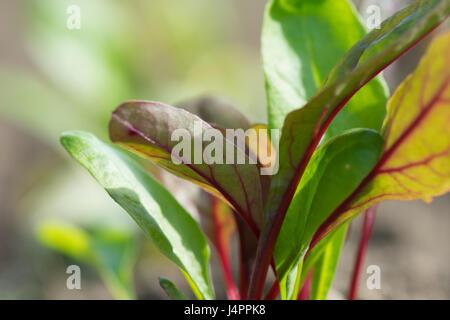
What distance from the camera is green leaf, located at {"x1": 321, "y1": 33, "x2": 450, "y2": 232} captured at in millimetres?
423

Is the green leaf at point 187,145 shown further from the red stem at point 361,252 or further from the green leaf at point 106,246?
the green leaf at point 106,246

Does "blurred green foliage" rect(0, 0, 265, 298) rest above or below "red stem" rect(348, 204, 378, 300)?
above

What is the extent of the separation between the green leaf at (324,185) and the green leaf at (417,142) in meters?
0.01

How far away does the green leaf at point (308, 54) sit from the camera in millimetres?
586

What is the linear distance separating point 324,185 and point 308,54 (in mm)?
179

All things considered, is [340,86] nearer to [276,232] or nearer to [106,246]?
[276,232]

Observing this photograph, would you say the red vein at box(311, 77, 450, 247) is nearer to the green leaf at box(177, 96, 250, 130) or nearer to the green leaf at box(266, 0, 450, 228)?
the green leaf at box(266, 0, 450, 228)

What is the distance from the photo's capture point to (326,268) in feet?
2.07

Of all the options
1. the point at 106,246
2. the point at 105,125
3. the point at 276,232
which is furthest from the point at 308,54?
the point at 105,125

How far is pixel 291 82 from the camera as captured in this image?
602 millimetres

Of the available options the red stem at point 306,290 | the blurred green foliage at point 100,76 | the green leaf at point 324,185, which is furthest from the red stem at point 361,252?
the blurred green foliage at point 100,76

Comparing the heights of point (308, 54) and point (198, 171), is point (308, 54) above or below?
above

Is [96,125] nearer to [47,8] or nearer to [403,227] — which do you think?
[47,8]

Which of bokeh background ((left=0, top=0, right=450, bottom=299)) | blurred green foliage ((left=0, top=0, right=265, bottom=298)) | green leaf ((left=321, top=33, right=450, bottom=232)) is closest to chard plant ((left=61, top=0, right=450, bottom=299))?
green leaf ((left=321, top=33, right=450, bottom=232))
